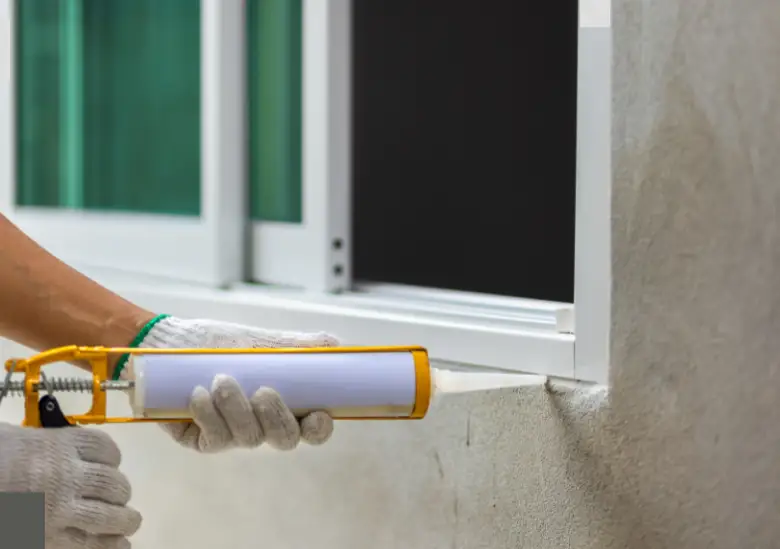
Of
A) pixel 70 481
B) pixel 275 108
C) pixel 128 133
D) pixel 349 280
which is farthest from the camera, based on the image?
pixel 128 133

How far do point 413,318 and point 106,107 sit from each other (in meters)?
1.40

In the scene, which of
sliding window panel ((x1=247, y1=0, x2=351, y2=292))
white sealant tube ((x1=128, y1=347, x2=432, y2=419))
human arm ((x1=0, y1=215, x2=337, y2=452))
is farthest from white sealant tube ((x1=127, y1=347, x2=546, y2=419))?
sliding window panel ((x1=247, y1=0, x2=351, y2=292))

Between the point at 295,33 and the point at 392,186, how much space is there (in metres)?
0.61

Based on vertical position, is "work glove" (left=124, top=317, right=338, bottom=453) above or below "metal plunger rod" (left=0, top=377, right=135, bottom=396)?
below

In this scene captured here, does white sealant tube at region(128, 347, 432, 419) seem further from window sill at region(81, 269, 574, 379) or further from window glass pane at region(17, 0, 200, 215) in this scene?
window glass pane at region(17, 0, 200, 215)

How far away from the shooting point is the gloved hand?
99 centimetres

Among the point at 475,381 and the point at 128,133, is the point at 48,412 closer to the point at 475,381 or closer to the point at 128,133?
the point at 475,381

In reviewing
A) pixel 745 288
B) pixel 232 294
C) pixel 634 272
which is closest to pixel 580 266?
pixel 634 272

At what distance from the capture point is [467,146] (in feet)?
8.42

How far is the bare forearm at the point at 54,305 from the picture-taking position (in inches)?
48.3

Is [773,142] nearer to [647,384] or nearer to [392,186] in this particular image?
[647,384]

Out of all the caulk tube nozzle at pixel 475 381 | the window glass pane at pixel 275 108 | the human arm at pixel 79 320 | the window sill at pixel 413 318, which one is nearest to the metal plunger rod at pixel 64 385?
the human arm at pixel 79 320

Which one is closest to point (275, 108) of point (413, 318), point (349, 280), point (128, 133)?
point (349, 280)

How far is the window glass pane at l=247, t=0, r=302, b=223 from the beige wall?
709mm
